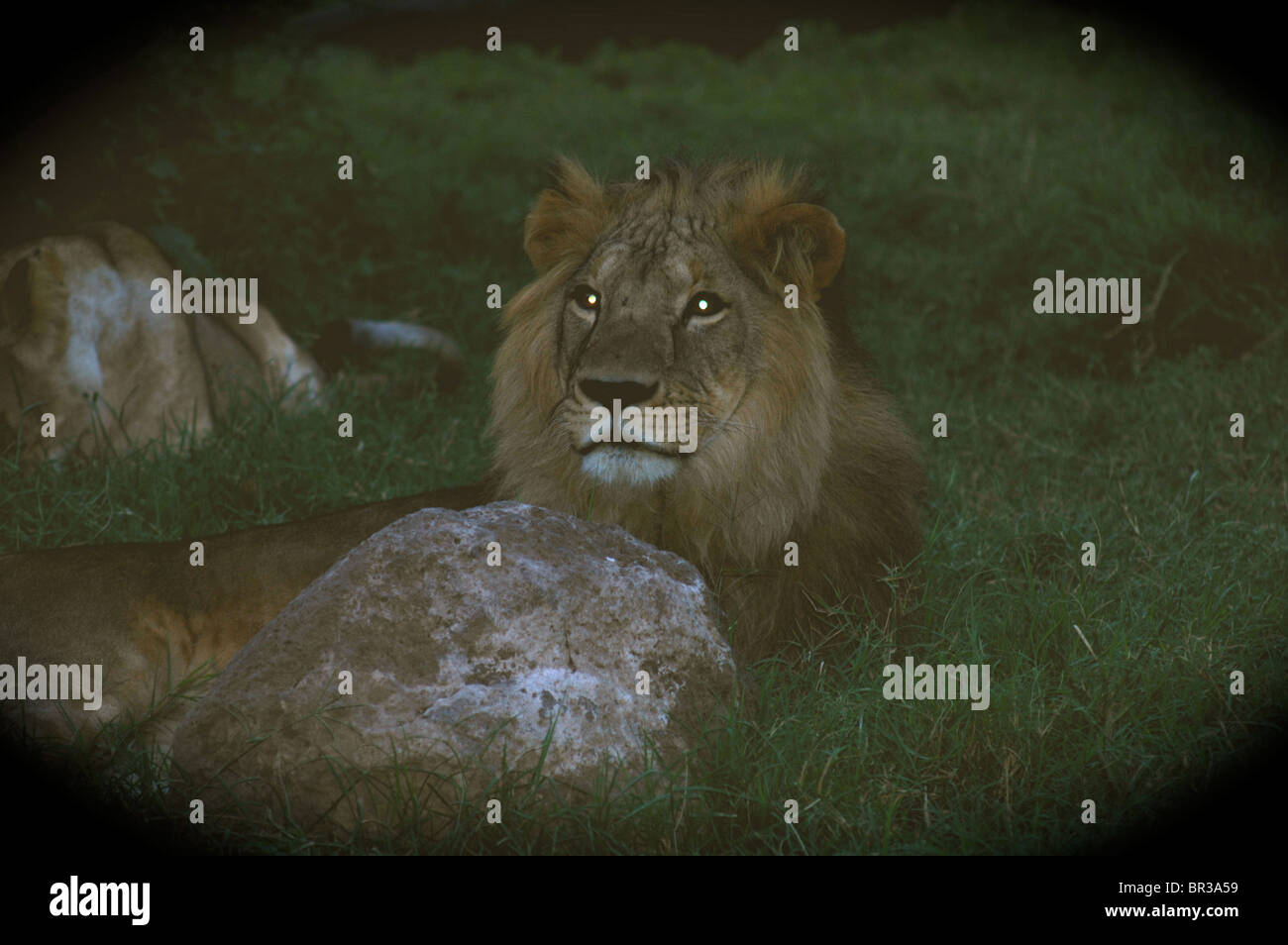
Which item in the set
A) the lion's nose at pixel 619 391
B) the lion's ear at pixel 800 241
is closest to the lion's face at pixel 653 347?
the lion's nose at pixel 619 391

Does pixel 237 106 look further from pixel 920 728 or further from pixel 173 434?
pixel 920 728

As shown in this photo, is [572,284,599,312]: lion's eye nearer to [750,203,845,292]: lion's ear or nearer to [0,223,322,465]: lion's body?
[750,203,845,292]: lion's ear

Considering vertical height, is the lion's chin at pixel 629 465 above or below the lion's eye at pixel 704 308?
below

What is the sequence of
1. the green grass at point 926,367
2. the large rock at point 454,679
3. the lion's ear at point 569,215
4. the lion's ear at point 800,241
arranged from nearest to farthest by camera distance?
the large rock at point 454,679, the green grass at point 926,367, the lion's ear at point 800,241, the lion's ear at point 569,215

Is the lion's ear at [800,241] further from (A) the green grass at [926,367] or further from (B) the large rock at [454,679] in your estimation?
(B) the large rock at [454,679]

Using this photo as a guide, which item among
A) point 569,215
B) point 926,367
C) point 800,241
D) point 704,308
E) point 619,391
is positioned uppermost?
point 926,367

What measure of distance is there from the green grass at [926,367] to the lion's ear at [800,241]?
832 millimetres

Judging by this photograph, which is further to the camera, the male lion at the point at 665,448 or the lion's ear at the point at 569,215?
the lion's ear at the point at 569,215

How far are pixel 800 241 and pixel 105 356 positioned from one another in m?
3.90

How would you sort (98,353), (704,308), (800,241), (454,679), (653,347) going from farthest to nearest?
(98,353) < (800,241) < (704,308) < (653,347) < (454,679)

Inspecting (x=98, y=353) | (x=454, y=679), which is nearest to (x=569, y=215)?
(x=454, y=679)

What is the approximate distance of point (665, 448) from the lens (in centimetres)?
434

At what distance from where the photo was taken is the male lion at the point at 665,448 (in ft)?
14.7

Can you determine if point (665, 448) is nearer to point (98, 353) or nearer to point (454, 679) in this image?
point (454, 679)
